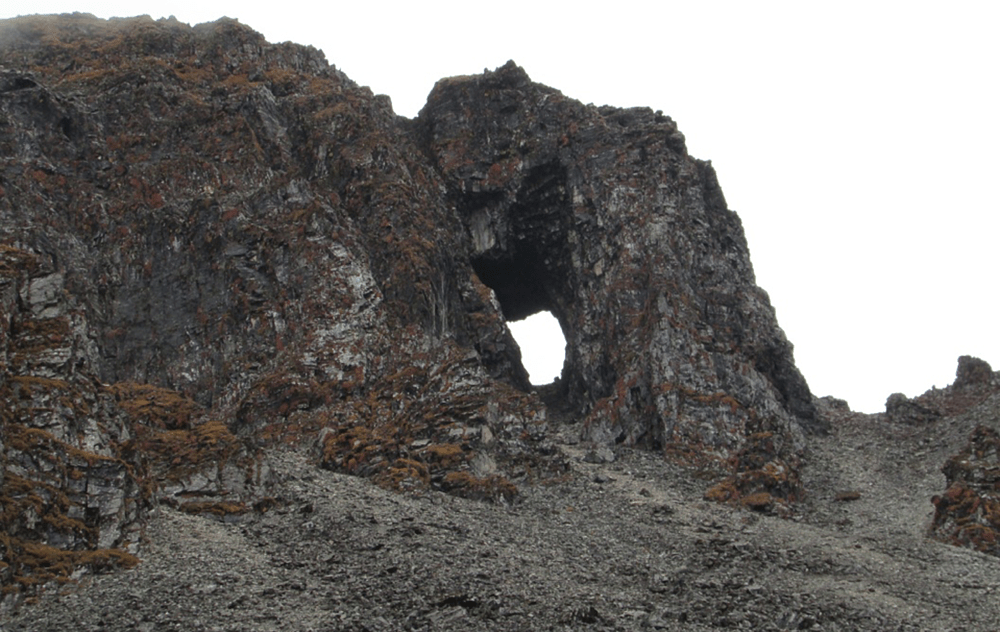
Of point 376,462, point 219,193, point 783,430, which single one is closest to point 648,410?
point 783,430

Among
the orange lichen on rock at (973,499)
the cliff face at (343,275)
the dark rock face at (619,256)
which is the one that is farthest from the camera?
the dark rock face at (619,256)

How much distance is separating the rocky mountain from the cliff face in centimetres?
26

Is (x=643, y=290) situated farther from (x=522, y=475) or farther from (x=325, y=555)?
(x=325, y=555)

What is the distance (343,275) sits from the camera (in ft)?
243

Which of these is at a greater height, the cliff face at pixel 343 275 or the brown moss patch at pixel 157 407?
the cliff face at pixel 343 275

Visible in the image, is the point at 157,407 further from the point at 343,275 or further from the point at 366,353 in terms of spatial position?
the point at 343,275

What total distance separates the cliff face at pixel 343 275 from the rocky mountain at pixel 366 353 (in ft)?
0.86

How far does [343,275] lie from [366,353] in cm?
794

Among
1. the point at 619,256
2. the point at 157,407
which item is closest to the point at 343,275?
the point at 157,407

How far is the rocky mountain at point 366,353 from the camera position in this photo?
1548 inches

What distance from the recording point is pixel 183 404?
199 ft

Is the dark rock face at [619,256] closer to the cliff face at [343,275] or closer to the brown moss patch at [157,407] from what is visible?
the cliff face at [343,275]

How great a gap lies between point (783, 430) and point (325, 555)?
1740 inches

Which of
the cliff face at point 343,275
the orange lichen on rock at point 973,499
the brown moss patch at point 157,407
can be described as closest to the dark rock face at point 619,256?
the cliff face at point 343,275
